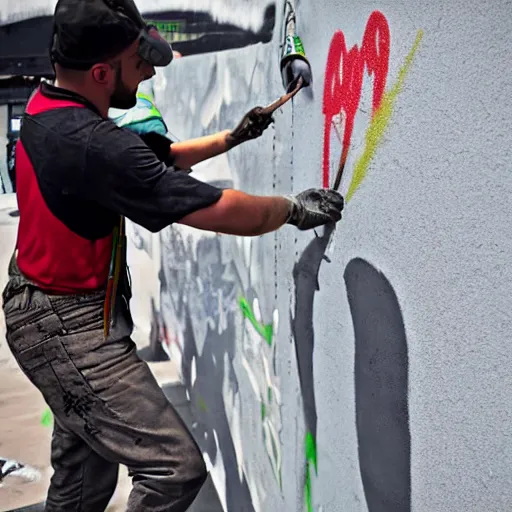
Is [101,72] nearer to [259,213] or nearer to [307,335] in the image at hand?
[259,213]

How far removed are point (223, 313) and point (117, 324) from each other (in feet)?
2.90

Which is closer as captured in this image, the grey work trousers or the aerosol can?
the aerosol can

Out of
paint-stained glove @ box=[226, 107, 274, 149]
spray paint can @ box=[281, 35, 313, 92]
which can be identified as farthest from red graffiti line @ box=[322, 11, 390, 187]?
paint-stained glove @ box=[226, 107, 274, 149]

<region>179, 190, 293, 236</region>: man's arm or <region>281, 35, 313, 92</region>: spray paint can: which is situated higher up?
<region>281, 35, 313, 92</region>: spray paint can

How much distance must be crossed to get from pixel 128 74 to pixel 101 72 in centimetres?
8

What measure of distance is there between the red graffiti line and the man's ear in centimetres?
58

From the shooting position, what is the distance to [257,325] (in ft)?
7.43

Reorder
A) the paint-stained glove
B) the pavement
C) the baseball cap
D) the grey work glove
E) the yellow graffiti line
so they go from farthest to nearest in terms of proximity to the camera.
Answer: the pavement, the paint-stained glove, the baseball cap, the grey work glove, the yellow graffiti line

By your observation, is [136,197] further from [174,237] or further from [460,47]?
[174,237]

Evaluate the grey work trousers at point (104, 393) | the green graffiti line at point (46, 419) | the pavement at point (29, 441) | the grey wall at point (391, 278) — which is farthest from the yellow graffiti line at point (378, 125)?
the green graffiti line at point (46, 419)

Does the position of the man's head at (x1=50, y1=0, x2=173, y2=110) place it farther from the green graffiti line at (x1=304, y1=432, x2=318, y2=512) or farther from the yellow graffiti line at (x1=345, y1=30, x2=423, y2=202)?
the green graffiti line at (x1=304, y1=432, x2=318, y2=512)

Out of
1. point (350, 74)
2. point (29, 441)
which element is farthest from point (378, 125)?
point (29, 441)

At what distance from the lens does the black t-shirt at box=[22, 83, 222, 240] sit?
5.04 ft

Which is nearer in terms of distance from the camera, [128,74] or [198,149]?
[128,74]
